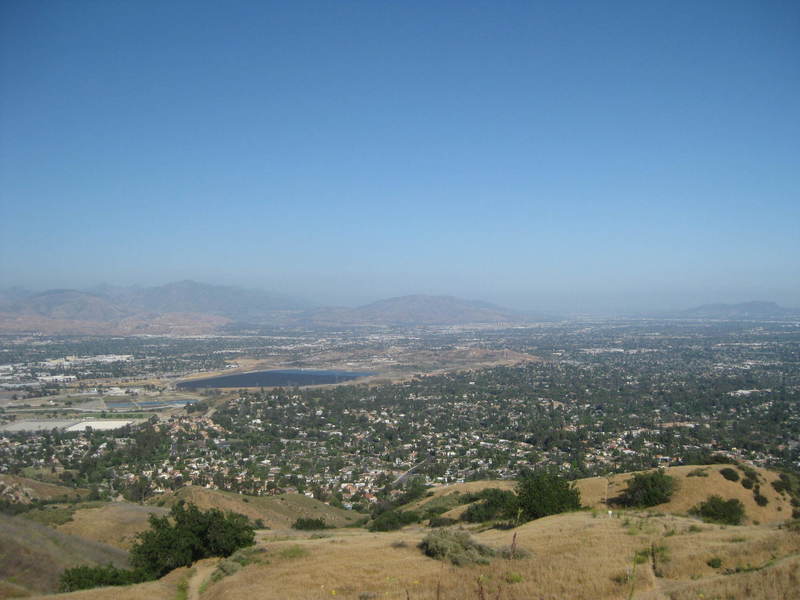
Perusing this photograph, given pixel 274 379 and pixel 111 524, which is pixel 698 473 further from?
pixel 274 379

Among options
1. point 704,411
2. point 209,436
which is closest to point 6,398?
point 209,436

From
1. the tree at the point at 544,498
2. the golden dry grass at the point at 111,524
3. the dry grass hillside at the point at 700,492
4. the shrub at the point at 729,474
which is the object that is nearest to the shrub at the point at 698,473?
the dry grass hillside at the point at 700,492

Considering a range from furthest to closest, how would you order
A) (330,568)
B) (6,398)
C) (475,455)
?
(6,398) < (475,455) < (330,568)

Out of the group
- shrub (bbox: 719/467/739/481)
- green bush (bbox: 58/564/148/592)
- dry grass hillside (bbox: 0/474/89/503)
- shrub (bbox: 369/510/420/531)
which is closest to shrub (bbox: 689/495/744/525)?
shrub (bbox: 719/467/739/481)

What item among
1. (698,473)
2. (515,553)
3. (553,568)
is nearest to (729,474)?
(698,473)

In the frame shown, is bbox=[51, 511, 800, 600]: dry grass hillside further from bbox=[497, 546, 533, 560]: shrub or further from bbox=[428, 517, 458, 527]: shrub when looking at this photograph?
bbox=[428, 517, 458, 527]: shrub

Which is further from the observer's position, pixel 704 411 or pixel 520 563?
pixel 704 411

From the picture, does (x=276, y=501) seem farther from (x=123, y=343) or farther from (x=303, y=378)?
(x=123, y=343)
